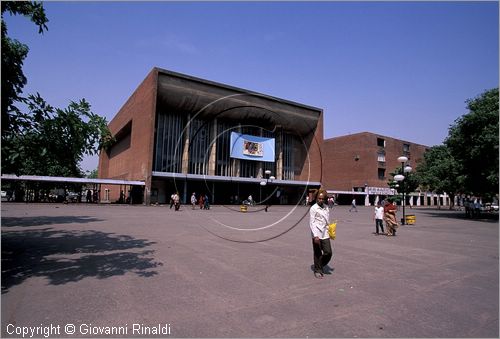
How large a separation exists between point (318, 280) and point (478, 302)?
2728 millimetres

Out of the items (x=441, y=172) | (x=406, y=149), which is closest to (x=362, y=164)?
(x=406, y=149)

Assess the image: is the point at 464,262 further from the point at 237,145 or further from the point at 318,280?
the point at 237,145

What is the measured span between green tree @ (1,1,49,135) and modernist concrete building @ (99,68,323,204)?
31.8 metres

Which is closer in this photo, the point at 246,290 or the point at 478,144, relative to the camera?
the point at 246,290

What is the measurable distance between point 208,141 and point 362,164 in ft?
127

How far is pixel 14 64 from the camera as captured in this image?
718 cm

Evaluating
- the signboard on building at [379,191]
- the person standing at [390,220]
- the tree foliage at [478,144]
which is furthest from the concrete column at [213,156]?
the signboard on building at [379,191]

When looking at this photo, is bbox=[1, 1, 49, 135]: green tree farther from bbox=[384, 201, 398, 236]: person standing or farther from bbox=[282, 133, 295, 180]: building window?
bbox=[282, 133, 295, 180]: building window

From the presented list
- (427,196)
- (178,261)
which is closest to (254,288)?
(178,261)

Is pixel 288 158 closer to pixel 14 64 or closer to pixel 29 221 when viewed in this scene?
pixel 29 221

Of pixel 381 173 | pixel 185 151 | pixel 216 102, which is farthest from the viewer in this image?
pixel 381 173

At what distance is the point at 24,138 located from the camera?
736 cm

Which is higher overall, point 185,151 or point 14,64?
point 185,151

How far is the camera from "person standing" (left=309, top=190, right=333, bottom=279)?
7.27m
